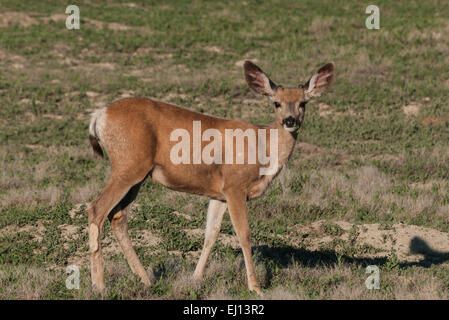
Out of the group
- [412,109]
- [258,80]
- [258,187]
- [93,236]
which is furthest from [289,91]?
[412,109]

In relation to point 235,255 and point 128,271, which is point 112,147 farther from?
point 235,255

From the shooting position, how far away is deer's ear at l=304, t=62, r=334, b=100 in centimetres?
798

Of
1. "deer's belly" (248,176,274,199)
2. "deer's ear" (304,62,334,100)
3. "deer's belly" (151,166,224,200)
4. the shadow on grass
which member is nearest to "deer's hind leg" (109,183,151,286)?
"deer's belly" (151,166,224,200)

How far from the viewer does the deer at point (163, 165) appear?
718 cm

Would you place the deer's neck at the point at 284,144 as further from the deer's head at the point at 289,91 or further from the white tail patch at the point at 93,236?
the white tail patch at the point at 93,236

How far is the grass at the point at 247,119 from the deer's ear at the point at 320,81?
7.02ft

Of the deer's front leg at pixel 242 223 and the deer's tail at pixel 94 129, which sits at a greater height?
the deer's tail at pixel 94 129

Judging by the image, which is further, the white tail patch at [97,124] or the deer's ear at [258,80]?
the deer's ear at [258,80]

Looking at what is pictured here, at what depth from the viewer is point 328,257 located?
9.43 meters

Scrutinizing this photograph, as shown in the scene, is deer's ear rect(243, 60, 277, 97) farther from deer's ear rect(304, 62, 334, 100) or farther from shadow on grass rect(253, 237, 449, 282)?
shadow on grass rect(253, 237, 449, 282)

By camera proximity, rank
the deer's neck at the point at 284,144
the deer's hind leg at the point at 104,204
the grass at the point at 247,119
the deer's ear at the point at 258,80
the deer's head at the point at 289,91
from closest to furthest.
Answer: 1. the deer's hind leg at the point at 104,204
2. the deer's head at the point at 289,91
3. the deer's neck at the point at 284,144
4. the deer's ear at the point at 258,80
5. the grass at the point at 247,119

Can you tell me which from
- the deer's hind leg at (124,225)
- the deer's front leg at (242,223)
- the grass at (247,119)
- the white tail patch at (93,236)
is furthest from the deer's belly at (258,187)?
the white tail patch at (93,236)
